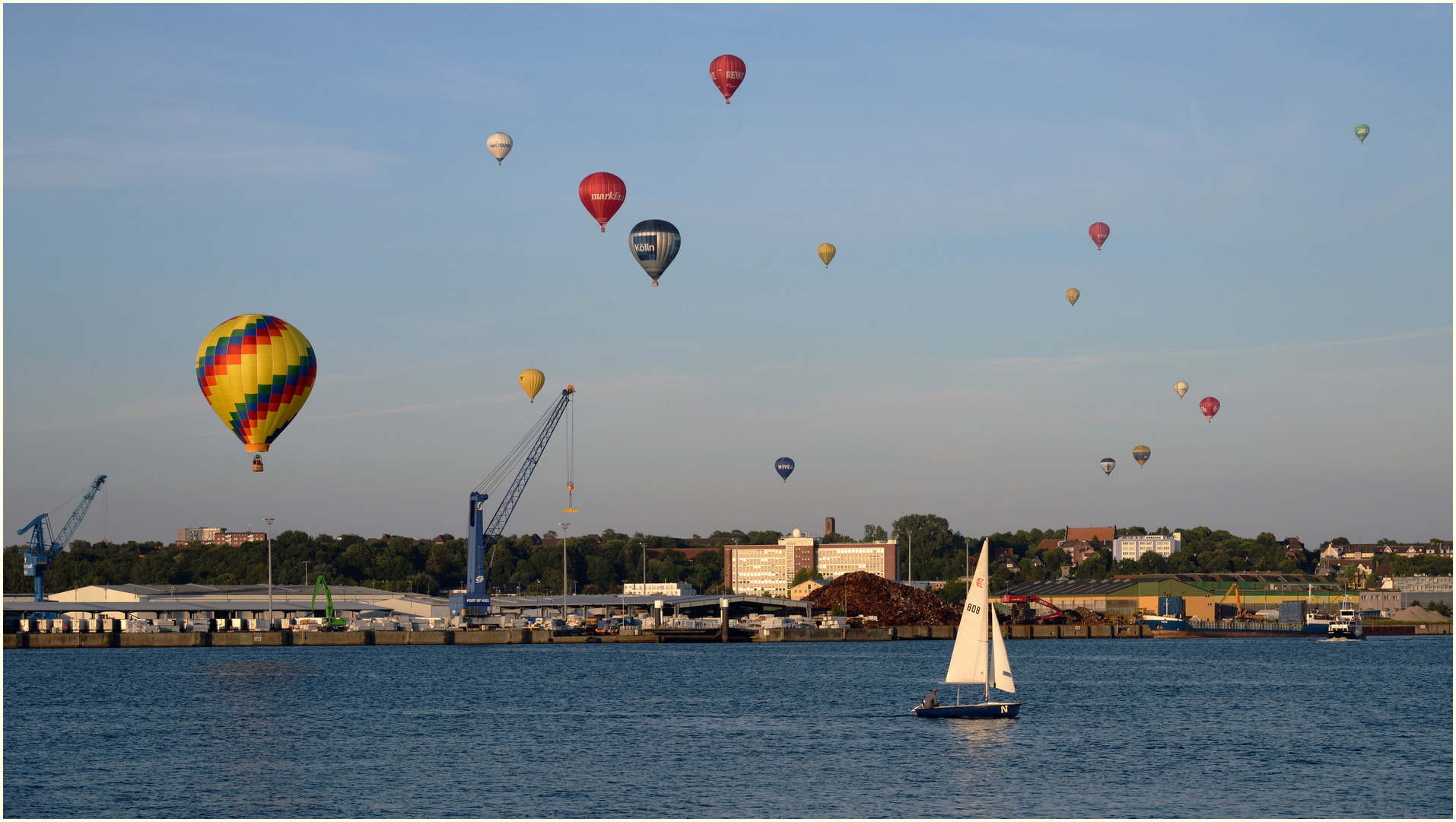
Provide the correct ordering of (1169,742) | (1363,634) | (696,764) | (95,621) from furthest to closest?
1. (1363,634)
2. (95,621)
3. (1169,742)
4. (696,764)

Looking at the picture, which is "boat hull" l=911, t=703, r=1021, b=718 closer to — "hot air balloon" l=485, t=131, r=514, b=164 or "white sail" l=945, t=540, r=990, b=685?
"white sail" l=945, t=540, r=990, b=685

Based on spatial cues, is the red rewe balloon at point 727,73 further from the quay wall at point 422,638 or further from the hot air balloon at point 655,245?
the quay wall at point 422,638

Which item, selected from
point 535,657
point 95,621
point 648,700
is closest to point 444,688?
point 648,700

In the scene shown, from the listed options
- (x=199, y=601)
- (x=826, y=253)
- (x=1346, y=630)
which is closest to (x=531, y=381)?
(x=826, y=253)

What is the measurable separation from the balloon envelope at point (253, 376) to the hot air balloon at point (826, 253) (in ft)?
177

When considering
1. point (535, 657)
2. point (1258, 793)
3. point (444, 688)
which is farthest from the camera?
point (535, 657)

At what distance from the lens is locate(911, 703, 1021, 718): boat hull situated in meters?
66.9

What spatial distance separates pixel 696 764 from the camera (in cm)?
5866

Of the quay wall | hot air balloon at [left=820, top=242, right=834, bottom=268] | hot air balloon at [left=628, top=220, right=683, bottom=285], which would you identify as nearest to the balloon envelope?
hot air balloon at [left=628, top=220, right=683, bottom=285]

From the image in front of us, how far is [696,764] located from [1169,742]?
20720 mm

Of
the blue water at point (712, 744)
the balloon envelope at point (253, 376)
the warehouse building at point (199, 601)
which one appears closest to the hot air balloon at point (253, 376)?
the balloon envelope at point (253, 376)

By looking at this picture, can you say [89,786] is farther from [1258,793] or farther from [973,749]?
[1258,793]

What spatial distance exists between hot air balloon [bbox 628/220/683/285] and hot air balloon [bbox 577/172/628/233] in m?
4.20

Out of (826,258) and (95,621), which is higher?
(826,258)
